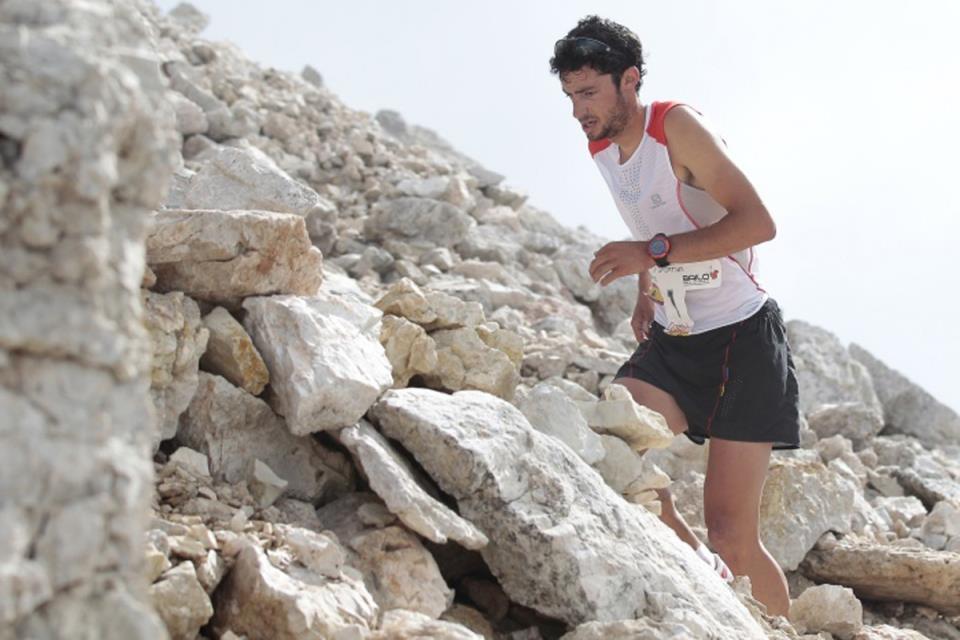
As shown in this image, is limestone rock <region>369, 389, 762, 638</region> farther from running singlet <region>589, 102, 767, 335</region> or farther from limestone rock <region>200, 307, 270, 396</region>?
running singlet <region>589, 102, 767, 335</region>

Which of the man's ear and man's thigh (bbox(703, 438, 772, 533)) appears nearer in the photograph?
the man's ear

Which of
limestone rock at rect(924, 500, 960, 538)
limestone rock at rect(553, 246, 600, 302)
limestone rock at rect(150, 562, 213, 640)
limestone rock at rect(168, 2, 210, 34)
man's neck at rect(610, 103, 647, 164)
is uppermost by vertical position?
man's neck at rect(610, 103, 647, 164)

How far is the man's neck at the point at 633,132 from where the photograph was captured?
5.00 metres

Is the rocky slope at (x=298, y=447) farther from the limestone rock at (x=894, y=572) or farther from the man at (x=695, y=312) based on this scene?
the man at (x=695, y=312)

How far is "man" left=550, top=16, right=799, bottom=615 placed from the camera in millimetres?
4883

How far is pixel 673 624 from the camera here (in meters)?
3.44

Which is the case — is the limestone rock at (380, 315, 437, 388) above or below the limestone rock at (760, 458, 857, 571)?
above

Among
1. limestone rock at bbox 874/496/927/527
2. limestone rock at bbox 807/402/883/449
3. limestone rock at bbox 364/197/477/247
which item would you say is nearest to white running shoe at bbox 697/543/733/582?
limestone rock at bbox 874/496/927/527

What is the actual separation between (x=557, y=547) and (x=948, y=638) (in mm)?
3749

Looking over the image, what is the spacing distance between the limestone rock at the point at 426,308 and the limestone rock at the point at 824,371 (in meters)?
6.77

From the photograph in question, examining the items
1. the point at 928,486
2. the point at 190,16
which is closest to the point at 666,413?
the point at 928,486

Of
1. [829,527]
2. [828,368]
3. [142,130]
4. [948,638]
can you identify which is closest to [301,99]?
[828,368]

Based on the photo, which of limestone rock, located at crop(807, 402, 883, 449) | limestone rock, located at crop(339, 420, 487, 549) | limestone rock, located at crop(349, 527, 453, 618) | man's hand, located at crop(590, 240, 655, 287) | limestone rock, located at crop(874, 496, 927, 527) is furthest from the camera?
limestone rock, located at crop(807, 402, 883, 449)

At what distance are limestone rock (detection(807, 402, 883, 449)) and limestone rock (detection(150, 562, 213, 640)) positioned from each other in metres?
8.01
